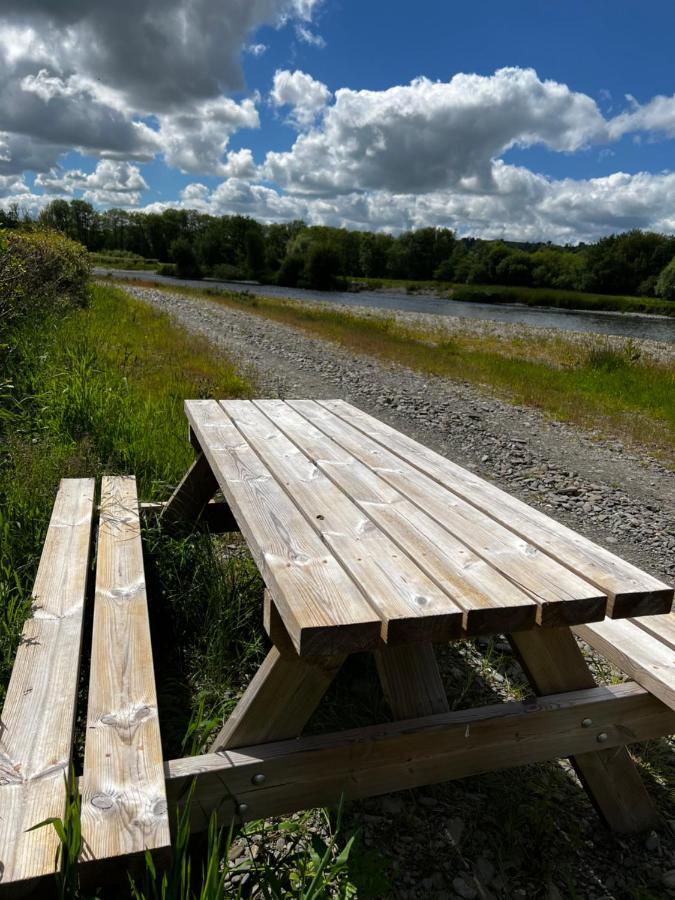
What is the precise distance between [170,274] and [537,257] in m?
54.7

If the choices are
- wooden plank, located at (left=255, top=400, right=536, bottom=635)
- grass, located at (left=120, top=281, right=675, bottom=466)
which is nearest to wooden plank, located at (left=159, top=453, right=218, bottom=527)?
wooden plank, located at (left=255, top=400, right=536, bottom=635)

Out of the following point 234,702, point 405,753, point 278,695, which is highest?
point 278,695

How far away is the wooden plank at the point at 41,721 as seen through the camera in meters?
1.14

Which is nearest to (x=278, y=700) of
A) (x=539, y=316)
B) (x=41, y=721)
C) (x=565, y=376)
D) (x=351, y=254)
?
(x=41, y=721)

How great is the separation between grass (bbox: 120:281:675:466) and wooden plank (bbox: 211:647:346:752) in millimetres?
6553

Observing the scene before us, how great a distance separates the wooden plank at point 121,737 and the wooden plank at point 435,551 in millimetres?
788

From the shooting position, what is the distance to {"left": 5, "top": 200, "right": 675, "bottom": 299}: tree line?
76875mm

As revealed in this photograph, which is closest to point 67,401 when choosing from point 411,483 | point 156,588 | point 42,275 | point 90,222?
point 156,588

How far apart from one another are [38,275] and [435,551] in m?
9.66

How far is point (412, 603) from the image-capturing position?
1375mm

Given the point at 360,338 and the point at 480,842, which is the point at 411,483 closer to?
the point at 480,842

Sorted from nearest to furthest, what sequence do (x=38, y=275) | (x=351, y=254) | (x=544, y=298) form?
(x=38, y=275), (x=544, y=298), (x=351, y=254)

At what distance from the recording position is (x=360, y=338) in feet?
55.9

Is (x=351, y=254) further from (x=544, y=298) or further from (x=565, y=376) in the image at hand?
(x=565, y=376)
